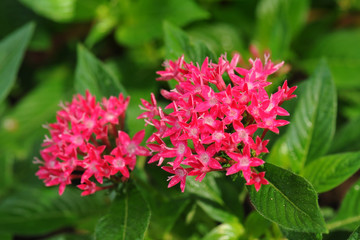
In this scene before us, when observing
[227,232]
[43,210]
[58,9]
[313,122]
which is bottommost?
[43,210]

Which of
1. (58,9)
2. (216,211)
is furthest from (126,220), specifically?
(58,9)

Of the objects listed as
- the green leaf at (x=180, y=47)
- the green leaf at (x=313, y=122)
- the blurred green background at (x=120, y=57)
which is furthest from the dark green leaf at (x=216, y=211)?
the green leaf at (x=180, y=47)

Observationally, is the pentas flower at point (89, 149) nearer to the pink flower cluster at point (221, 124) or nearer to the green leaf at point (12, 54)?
the pink flower cluster at point (221, 124)

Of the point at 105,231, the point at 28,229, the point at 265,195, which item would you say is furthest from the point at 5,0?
the point at 265,195

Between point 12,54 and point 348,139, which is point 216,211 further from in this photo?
point 12,54

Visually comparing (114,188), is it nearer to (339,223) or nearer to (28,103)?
(339,223)

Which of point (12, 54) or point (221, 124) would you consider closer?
point (221, 124)
